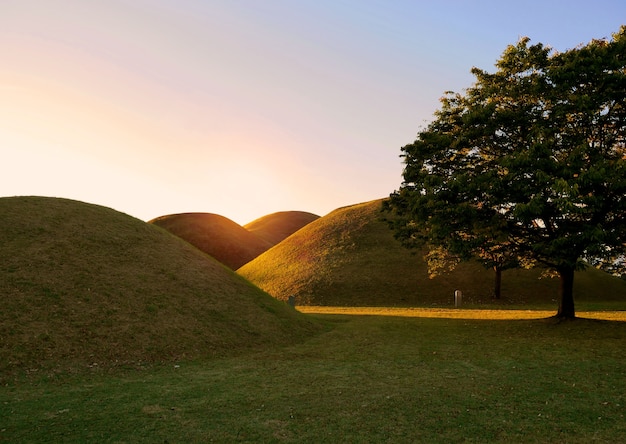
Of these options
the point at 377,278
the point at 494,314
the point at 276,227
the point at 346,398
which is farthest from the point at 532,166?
the point at 276,227

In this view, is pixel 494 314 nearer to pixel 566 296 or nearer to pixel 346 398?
pixel 566 296

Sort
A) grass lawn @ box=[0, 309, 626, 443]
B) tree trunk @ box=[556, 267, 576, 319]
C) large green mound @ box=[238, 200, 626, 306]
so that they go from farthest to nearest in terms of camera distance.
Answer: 1. large green mound @ box=[238, 200, 626, 306]
2. tree trunk @ box=[556, 267, 576, 319]
3. grass lawn @ box=[0, 309, 626, 443]

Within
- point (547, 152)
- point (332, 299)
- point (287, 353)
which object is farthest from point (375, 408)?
point (332, 299)

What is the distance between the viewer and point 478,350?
854 inches

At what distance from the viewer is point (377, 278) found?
210 feet

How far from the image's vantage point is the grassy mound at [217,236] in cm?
12825

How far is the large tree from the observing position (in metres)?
23.3

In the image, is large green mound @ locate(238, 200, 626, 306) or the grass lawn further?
large green mound @ locate(238, 200, 626, 306)

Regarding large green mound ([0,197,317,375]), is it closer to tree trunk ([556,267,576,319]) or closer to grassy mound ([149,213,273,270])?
tree trunk ([556,267,576,319])

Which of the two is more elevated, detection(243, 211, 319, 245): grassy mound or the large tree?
detection(243, 211, 319, 245): grassy mound

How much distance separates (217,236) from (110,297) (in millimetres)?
114797

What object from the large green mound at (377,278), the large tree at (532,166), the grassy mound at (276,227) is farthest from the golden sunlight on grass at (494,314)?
the grassy mound at (276,227)

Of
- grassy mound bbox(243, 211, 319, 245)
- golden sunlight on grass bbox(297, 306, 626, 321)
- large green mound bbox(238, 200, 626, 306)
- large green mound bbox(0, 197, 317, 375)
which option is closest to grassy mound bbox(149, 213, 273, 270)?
grassy mound bbox(243, 211, 319, 245)

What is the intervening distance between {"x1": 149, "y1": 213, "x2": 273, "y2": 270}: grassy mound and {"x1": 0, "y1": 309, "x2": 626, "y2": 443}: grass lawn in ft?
346
